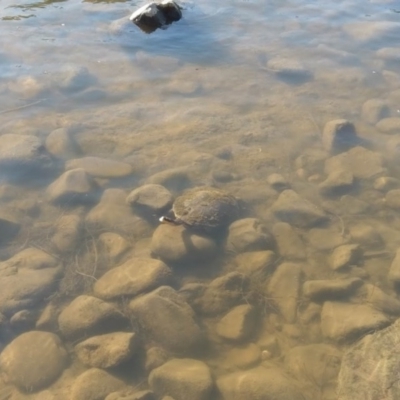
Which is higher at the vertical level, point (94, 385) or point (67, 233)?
point (67, 233)

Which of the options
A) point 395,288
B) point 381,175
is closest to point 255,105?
point 381,175

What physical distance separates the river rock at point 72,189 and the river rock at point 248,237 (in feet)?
4.51

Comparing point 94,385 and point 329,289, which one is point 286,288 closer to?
point 329,289

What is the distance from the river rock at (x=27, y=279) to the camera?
13.0 feet

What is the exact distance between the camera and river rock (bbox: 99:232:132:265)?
173 inches

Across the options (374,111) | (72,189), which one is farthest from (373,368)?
(374,111)

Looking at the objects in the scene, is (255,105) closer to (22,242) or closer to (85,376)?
(22,242)

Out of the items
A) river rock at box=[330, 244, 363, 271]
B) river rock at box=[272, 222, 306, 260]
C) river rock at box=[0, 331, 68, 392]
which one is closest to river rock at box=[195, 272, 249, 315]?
river rock at box=[272, 222, 306, 260]

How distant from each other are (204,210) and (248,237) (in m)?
0.44

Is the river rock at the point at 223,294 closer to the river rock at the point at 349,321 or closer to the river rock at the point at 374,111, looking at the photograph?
the river rock at the point at 349,321

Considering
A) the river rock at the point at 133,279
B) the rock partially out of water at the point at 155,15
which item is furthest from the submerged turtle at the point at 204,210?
the rock partially out of water at the point at 155,15

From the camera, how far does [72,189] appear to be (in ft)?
16.0

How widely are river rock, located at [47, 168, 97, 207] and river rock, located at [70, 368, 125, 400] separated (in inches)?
70.4

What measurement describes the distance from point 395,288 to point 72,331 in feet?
8.06
